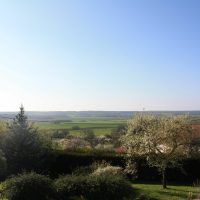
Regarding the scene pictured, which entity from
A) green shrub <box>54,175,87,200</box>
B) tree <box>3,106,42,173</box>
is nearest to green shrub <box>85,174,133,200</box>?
green shrub <box>54,175,87,200</box>

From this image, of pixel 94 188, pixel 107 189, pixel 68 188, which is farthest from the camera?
pixel 68 188

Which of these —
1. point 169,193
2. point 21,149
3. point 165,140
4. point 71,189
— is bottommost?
point 169,193

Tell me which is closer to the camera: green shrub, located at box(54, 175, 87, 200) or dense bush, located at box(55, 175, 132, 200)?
dense bush, located at box(55, 175, 132, 200)

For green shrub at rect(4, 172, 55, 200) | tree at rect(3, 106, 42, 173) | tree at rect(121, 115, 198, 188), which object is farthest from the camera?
tree at rect(3, 106, 42, 173)

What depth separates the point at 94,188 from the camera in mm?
20781

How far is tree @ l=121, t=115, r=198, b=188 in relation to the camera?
27.5 meters

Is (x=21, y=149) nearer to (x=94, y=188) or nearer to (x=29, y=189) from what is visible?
(x=29, y=189)

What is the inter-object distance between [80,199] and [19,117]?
19.7 m

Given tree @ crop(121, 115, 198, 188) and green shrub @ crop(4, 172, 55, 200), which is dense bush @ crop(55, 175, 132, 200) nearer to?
green shrub @ crop(4, 172, 55, 200)

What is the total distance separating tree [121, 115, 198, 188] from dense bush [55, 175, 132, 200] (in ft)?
22.9

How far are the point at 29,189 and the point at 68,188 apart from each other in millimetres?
2000

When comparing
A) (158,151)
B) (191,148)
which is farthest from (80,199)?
(191,148)

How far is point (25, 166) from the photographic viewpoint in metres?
34.7

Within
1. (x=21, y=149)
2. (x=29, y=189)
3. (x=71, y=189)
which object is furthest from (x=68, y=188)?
(x=21, y=149)
